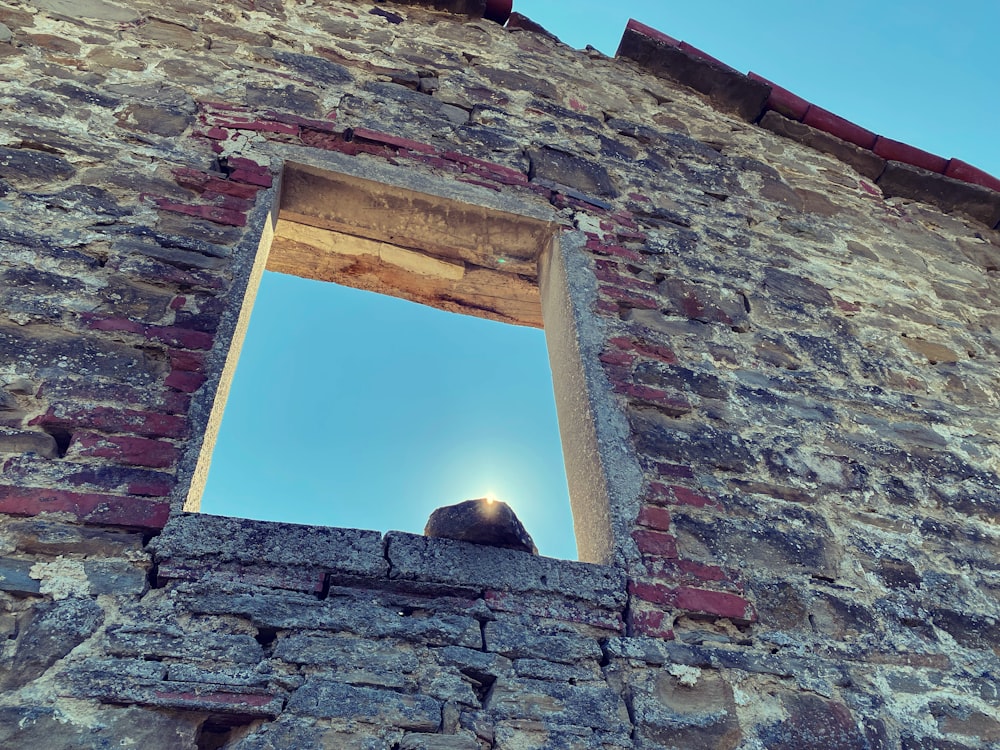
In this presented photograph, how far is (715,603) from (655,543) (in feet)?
0.72

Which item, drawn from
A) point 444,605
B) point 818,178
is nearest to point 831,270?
point 818,178

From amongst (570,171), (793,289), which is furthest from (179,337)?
(793,289)

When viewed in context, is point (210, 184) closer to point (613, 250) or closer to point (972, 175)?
point (613, 250)

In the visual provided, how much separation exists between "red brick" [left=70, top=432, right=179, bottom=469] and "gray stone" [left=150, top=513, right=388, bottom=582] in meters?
0.18

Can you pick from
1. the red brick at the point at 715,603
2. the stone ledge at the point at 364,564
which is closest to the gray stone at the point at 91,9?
the stone ledge at the point at 364,564

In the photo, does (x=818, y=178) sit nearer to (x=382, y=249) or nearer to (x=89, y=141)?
(x=382, y=249)

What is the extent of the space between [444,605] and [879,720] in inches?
43.9

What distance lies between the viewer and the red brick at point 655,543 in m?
2.02

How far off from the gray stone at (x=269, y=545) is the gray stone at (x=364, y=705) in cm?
27

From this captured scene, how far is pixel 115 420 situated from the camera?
1.87 metres

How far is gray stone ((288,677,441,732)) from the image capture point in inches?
59.0

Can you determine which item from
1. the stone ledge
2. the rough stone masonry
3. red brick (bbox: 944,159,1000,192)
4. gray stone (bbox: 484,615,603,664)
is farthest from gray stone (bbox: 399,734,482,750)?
red brick (bbox: 944,159,1000,192)

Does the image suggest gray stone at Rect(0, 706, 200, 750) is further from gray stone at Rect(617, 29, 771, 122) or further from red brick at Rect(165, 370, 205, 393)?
gray stone at Rect(617, 29, 771, 122)

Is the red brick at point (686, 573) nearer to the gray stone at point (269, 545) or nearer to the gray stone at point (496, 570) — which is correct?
the gray stone at point (496, 570)
